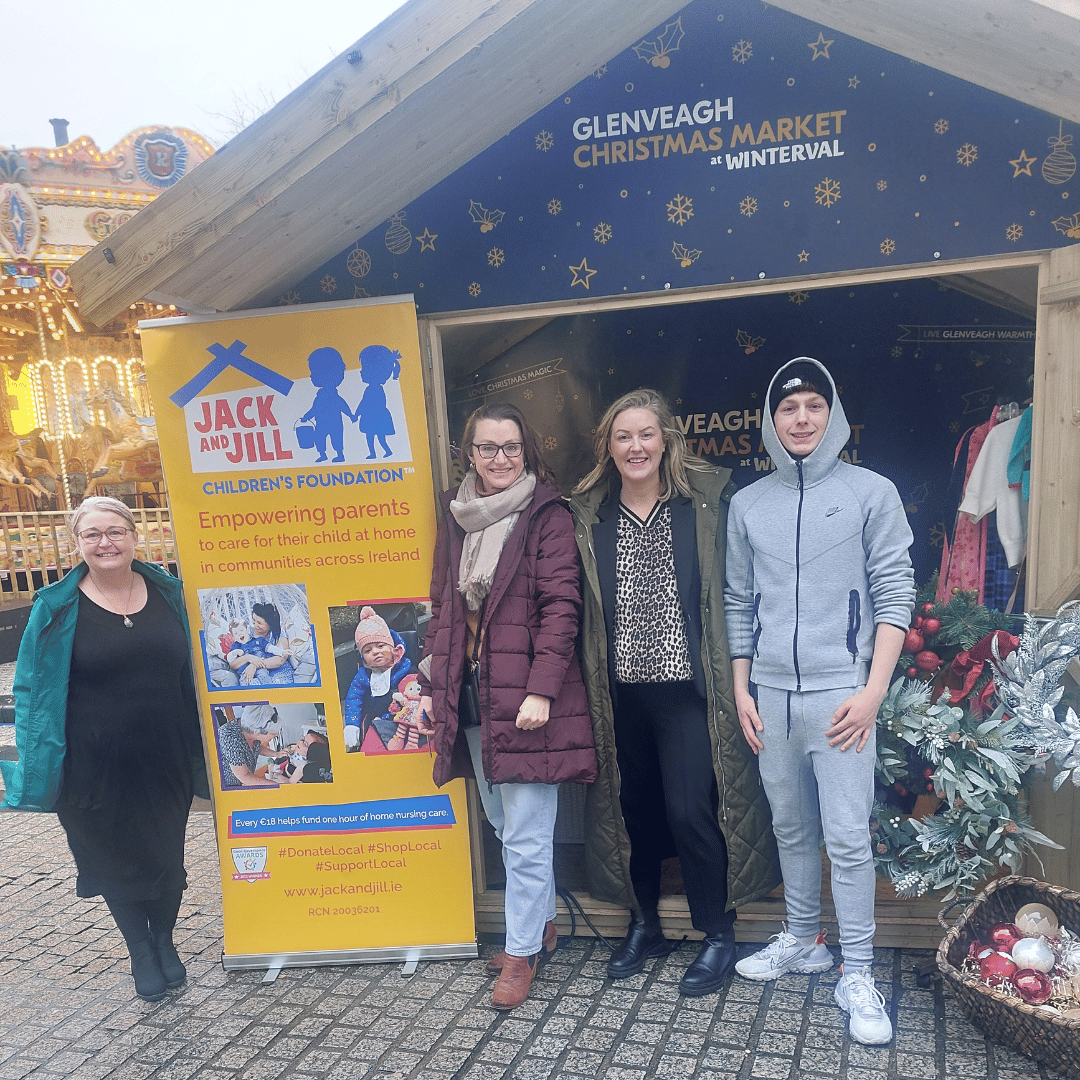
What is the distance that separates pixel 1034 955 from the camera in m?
2.58

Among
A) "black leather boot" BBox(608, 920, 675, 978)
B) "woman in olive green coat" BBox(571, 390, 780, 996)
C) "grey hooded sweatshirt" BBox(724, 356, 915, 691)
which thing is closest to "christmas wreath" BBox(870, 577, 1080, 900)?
"grey hooded sweatshirt" BBox(724, 356, 915, 691)

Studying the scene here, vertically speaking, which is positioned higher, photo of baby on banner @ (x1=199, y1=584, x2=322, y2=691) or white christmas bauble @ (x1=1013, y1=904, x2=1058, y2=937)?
photo of baby on banner @ (x1=199, y1=584, x2=322, y2=691)

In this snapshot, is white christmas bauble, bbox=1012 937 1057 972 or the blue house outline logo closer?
white christmas bauble, bbox=1012 937 1057 972

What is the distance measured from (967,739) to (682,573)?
107 centimetres

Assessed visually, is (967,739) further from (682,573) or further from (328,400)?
(328,400)

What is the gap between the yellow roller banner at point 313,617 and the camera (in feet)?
10.2

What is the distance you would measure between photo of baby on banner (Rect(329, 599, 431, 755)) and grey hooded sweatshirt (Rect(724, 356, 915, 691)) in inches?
51.4

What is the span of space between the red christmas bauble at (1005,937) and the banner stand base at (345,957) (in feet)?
6.10

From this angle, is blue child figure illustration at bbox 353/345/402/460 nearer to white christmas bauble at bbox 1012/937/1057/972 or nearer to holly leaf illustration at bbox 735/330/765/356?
holly leaf illustration at bbox 735/330/765/356

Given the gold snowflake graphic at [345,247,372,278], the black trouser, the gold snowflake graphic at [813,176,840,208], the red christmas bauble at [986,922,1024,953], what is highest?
the gold snowflake graphic at [813,176,840,208]

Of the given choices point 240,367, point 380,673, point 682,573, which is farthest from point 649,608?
point 240,367

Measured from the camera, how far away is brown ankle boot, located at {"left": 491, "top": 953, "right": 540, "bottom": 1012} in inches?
117

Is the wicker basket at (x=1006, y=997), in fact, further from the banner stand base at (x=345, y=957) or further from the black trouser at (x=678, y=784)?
the banner stand base at (x=345, y=957)

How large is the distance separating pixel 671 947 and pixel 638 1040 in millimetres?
534
